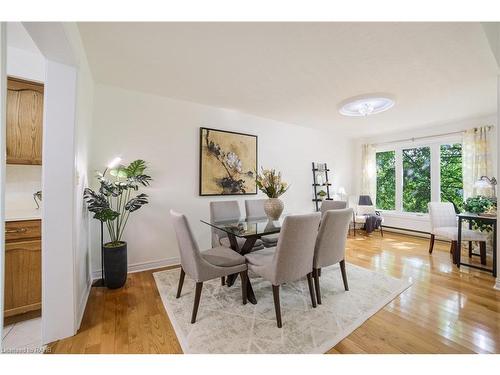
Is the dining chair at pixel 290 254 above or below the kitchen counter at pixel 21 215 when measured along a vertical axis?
below

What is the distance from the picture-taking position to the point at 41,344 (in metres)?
1.58

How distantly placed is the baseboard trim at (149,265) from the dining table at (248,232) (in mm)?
1114

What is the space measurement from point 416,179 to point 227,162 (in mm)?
4410

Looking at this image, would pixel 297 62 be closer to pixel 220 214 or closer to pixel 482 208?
pixel 220 214

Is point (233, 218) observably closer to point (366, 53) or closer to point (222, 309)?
point (222, 309)

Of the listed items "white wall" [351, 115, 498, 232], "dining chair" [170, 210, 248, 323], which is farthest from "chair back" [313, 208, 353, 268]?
"white wall" [351, 115, 498, 232]

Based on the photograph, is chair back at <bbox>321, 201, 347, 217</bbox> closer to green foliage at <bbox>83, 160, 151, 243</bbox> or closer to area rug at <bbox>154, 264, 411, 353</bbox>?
area rug at <bbox>154, 264, 411, 353</bbox>

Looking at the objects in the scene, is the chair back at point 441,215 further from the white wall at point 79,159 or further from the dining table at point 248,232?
the white wall at point 79,159

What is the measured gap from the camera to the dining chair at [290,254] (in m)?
1.74

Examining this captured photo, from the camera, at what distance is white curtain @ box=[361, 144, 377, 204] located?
220 inches

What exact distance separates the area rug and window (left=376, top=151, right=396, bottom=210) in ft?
11.0

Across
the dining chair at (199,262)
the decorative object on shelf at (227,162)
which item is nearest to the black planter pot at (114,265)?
the dining chair at (199,262)
